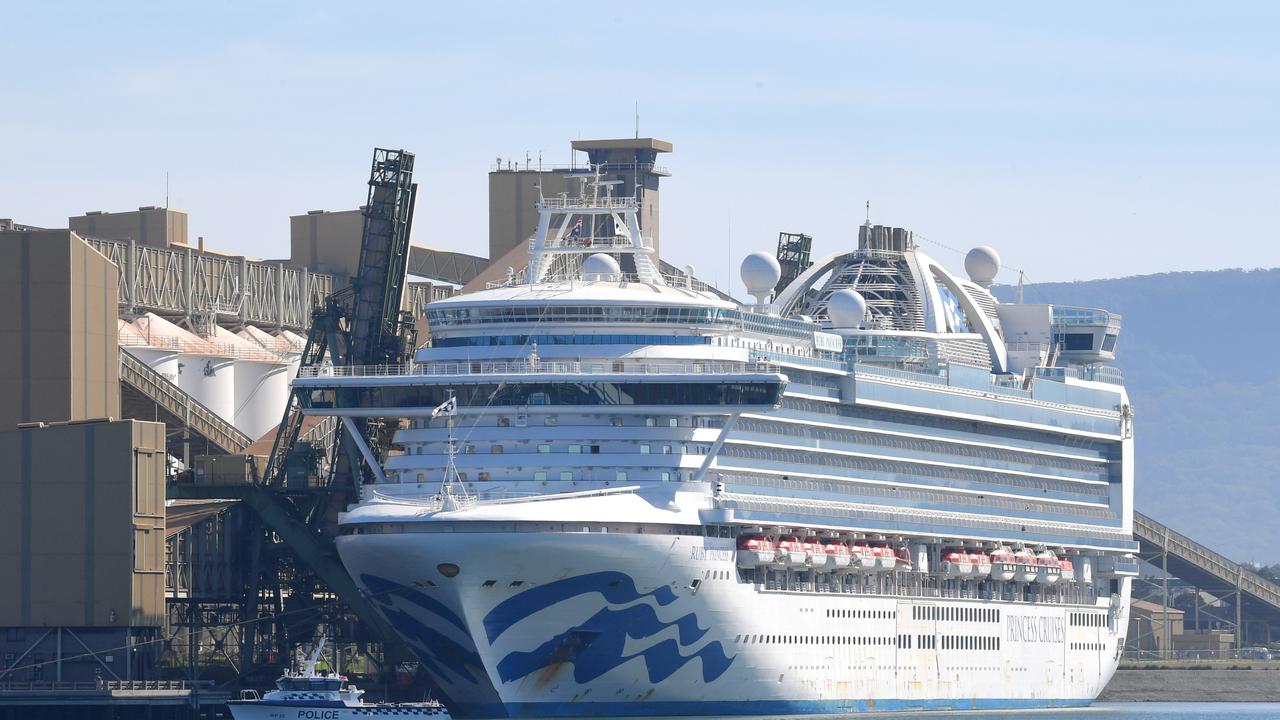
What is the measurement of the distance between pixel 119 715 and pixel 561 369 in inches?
686

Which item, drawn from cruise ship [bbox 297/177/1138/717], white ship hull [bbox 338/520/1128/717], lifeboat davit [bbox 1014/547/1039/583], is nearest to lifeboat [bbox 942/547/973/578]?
cruise ship [bbox 297/177/1138/717]

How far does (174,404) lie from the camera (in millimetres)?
94625

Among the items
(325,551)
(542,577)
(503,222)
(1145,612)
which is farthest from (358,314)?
(1145,612)

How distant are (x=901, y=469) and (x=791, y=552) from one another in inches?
428

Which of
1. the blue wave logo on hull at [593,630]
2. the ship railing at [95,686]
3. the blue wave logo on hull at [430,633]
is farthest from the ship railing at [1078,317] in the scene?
the ship railing at [95,686]

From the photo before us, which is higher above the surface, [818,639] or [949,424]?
[949,424]

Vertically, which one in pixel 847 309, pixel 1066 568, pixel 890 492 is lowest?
pixel 1066 568

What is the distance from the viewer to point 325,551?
84.6 m

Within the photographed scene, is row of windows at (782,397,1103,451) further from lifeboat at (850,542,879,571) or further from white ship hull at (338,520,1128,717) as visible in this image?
white ship hull at (338,520,1128,717)

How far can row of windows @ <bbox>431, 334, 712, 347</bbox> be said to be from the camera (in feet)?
250

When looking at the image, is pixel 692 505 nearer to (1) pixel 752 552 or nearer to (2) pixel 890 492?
(1) pixel 752 552

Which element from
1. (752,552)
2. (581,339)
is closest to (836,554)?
(752,552)

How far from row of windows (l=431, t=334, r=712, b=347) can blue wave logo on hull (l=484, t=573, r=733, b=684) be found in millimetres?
8263

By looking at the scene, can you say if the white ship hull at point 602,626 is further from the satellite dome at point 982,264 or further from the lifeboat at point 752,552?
the satellite dome at point 982,264
